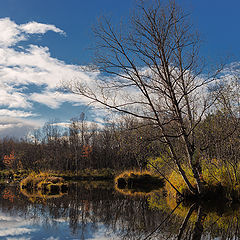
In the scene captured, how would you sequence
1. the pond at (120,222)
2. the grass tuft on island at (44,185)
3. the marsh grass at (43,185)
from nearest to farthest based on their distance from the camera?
the pond at (120,222)
the marsh grass at (43,185)
the grass tuft on island at (44,185)

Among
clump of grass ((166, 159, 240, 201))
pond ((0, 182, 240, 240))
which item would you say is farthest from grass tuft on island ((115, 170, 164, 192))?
pond ((0, 182, 240, 240))

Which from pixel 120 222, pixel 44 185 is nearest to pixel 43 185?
pixel 44 185

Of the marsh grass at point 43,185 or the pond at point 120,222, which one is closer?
the pond at point 120,222

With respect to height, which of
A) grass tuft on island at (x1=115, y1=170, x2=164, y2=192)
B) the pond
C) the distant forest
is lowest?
the pond

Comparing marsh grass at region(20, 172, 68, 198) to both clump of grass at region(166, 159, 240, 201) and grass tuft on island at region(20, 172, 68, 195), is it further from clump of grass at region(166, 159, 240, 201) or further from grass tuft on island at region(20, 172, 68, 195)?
clump of grass at region(166, 159, 240, 201)

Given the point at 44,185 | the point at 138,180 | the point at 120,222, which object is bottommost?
the point at 120,222

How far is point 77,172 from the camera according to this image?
38062 mm

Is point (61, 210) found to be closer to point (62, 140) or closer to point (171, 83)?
point (171, 83)

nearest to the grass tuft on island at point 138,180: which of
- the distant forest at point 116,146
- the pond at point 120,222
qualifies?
the distant forest at point 116,146

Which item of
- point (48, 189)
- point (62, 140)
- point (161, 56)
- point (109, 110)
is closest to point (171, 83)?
point (161, 56)

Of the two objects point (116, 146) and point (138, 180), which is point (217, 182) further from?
point (138, 180)

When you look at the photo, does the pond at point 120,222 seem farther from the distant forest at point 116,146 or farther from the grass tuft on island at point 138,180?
the grass tuft on island at point 138,180

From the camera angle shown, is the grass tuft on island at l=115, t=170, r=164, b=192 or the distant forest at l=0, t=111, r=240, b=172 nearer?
the distant forest at l=0, t=111, r=240, b=172

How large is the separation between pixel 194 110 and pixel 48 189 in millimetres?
12800
